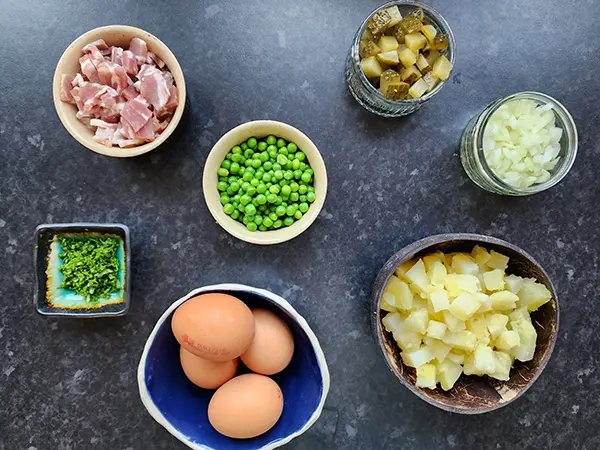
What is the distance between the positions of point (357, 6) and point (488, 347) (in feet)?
3.22

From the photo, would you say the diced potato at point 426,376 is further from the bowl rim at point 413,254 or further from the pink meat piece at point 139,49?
the pink meat piece at point 139,49

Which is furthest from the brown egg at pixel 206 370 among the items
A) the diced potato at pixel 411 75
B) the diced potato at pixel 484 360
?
the diced potato at pixel 411 75

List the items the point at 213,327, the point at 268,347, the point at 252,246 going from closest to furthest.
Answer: the point at 213,327
the point at 268,347
the point at 252,246

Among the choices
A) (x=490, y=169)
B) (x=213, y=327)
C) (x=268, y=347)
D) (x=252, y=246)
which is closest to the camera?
(x=213, y=327)

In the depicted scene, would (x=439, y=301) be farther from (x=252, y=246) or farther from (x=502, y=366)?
(x=252, y=246)

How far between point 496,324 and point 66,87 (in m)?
1.22

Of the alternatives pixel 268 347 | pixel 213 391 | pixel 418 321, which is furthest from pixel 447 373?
pixel 213 391

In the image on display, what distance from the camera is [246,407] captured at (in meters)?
1.35

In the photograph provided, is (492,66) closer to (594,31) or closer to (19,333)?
(594,31)

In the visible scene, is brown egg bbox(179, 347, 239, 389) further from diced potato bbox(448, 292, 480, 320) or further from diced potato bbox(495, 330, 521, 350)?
diced potato bbox(495, 330, 521, 350)

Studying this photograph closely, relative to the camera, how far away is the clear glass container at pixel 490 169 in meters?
1.52

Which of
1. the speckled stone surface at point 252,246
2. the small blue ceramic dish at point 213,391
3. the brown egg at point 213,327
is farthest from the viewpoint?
the speckled stone surface at point 252,246

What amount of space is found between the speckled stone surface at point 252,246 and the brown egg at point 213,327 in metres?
0.31

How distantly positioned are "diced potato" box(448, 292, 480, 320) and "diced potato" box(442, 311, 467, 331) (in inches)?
0.6
